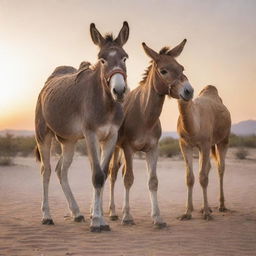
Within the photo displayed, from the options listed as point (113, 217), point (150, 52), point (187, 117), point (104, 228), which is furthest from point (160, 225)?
point (150, 52)

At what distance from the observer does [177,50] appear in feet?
23.0

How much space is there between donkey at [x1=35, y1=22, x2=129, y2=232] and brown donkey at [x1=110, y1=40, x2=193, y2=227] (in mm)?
512

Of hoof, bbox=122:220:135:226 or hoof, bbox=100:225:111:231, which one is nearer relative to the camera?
hoof, bbox=100:225:111:231

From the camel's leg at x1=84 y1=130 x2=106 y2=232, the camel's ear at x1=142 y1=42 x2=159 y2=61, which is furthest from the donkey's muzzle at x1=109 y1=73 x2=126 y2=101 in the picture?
the camel's ear at x1=142 y1=42 x2=159 y2=61

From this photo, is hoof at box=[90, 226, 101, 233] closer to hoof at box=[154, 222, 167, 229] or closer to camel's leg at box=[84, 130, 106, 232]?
camel's leg at box=[84, 130, 106, 232]

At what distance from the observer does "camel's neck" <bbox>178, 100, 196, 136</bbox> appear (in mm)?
7738

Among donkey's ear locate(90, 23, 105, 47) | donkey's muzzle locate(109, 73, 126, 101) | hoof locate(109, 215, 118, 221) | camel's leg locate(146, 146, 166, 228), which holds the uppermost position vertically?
donkey's ear locate(90, 23, 105, 47)

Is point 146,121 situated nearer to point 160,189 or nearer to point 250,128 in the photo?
point 160,189

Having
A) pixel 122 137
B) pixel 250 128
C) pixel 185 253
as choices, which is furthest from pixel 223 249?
pixel 250 128


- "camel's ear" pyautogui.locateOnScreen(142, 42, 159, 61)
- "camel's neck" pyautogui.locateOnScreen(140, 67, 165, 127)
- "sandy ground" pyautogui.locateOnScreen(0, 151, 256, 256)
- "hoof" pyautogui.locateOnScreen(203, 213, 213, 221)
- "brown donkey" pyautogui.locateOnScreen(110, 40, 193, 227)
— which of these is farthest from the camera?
"hoof" pyautogui.locateOnScreen(203, 213, 213, 221)

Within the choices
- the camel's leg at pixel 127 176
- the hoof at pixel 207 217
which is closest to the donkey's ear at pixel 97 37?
the camel's leg at pixel 127 176

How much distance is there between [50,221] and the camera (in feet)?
23.6

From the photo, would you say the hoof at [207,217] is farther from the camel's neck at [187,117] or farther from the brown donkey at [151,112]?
the camel's neck at [187,117]

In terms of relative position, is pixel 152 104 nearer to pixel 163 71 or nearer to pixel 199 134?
pixel 163 71
